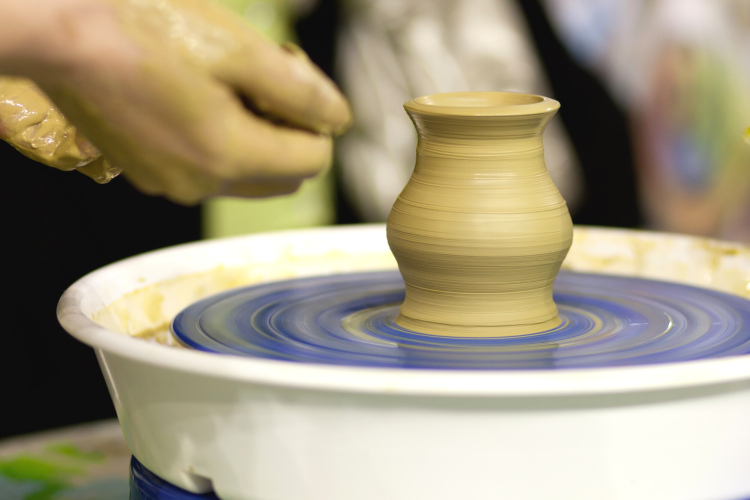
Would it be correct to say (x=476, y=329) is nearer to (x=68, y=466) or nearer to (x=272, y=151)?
(x=272, y=151)

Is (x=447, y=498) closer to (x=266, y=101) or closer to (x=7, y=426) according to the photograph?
(x=266, y=101)

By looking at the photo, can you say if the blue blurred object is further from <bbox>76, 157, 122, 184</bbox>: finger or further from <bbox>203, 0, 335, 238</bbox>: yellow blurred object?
<bbox>203, 0, 335, 238</bbox>: yellow blurred object

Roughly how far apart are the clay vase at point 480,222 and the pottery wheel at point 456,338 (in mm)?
49

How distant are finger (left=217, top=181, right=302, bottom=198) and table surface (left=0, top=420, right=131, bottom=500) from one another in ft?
3.35

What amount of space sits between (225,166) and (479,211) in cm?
→ 47

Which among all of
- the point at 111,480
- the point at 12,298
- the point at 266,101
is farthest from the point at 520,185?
the point at 12,298

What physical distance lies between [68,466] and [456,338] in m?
1.08

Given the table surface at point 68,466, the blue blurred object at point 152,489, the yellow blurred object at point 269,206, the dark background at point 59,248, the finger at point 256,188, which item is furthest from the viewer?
the yellow blurred object at point 269,206

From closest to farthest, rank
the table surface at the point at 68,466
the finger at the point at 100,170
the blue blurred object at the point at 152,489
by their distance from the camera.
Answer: the blue blurred object at the point at 152,489, the finger at the point at 100,170, the table surface at the point at 68,466

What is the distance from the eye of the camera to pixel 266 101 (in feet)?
2.77

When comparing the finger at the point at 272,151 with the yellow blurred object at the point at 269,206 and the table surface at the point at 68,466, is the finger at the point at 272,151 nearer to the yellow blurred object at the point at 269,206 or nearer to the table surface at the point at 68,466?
the table surface at the point at 68,466

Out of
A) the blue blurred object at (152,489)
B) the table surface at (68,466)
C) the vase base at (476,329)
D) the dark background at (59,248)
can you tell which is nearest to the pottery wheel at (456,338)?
the vase base at (476,329)

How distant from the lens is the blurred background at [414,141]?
2.54 metres

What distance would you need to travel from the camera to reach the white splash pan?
0.83 meters
